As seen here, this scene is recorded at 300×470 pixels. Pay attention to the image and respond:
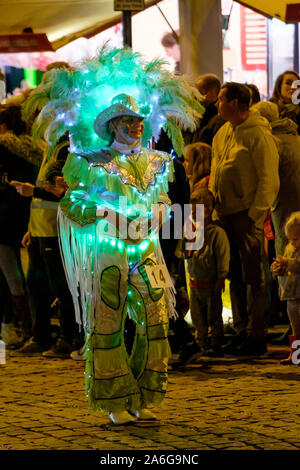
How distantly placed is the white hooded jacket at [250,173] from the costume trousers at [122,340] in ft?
8.65

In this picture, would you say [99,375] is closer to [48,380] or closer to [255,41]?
[48,380]

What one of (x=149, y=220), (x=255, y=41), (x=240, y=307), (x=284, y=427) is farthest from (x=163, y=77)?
(x=255, y=41)

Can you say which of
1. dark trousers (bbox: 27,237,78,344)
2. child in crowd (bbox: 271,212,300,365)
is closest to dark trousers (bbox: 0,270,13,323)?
dark trousers (bbox: 27,237,78,344)

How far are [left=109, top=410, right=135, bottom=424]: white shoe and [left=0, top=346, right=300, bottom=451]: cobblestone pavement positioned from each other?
1.7 inches

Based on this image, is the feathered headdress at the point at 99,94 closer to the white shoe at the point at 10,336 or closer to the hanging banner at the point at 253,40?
the white shoe at the point at 10,336

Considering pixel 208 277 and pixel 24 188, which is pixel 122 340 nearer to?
pixel 208 277

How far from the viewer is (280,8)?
12812mm

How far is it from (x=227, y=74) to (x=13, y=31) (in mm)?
4067

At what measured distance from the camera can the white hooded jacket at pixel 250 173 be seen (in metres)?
9.10

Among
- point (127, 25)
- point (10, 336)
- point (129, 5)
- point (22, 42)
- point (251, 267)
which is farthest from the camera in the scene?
point (22, 42)

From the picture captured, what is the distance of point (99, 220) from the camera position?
260 inches

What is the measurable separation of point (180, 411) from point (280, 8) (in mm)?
7115

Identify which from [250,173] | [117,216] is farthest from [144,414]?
[250,173]

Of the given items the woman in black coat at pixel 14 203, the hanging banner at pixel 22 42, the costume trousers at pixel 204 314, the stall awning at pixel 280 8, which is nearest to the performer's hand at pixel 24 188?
the woman in black coat at pixel 14 203
